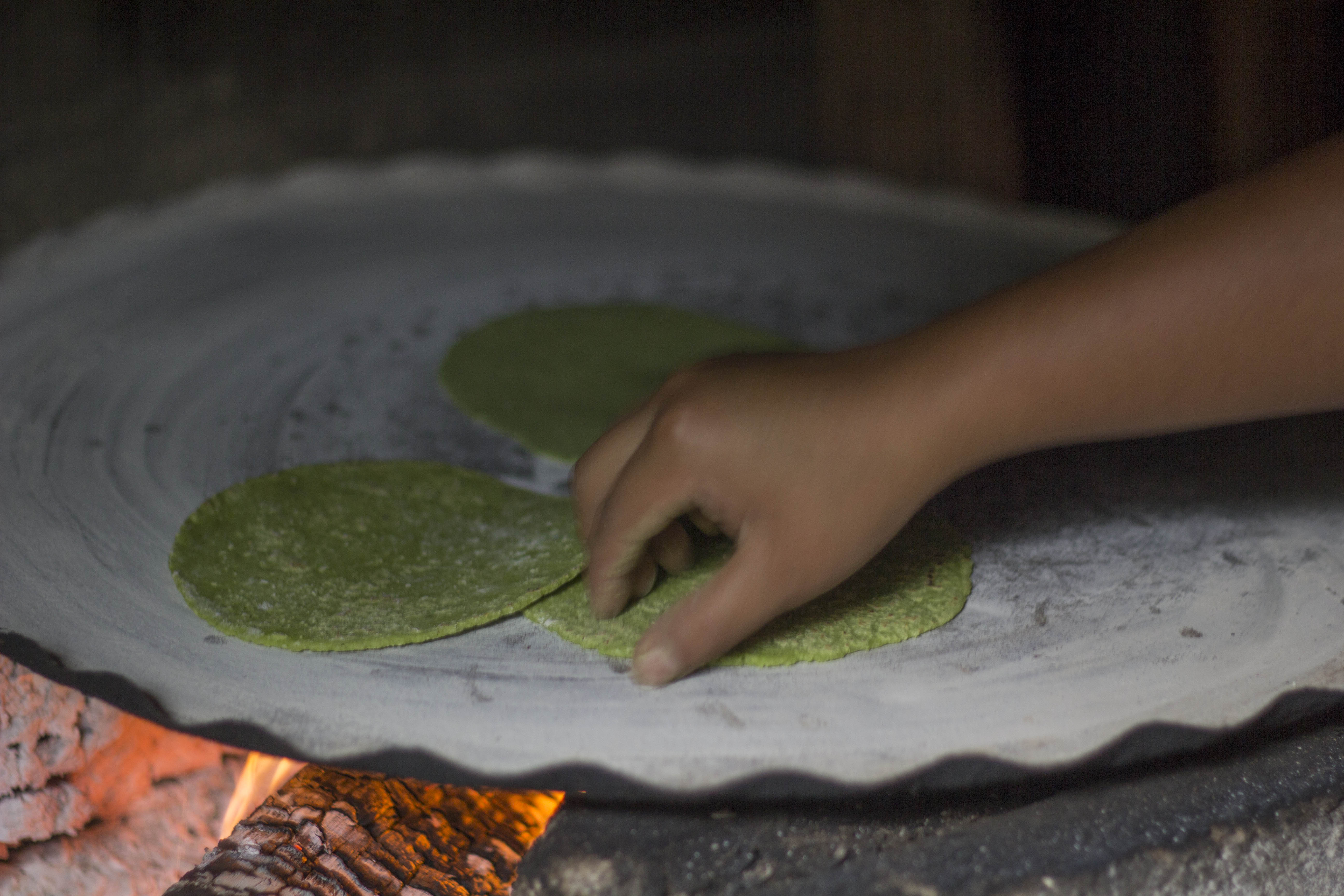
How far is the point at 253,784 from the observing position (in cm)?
113

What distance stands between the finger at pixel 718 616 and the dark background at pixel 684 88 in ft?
6.84

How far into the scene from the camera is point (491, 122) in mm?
3133

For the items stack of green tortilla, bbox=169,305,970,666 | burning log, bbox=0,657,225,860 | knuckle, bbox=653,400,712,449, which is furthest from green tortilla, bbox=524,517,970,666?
burning log, bbox=0,657,225,860

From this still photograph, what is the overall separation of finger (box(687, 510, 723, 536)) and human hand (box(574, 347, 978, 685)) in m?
0.07

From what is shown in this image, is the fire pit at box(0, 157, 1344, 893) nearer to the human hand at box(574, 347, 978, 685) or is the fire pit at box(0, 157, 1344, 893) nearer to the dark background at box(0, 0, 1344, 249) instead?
the human hand at box(574, 347, 978, 685)

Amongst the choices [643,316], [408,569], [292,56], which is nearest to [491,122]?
[292,56]

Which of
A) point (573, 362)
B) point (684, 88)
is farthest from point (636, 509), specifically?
point (684, 88)

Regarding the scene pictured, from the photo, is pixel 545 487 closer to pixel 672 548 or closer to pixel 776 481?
pixel 672 548

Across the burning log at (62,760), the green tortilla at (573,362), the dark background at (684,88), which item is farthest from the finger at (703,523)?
the dark background at (684,88)

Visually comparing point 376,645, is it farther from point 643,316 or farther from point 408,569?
point 643,316

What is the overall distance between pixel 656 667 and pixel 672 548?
137mm

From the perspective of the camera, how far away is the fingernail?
903mm

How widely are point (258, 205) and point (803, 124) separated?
175 cm

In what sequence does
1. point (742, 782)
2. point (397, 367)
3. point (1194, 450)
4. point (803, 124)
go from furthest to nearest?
point (803, 124) < point (397, 367) < point (1194, 450) < point (742, 782)
